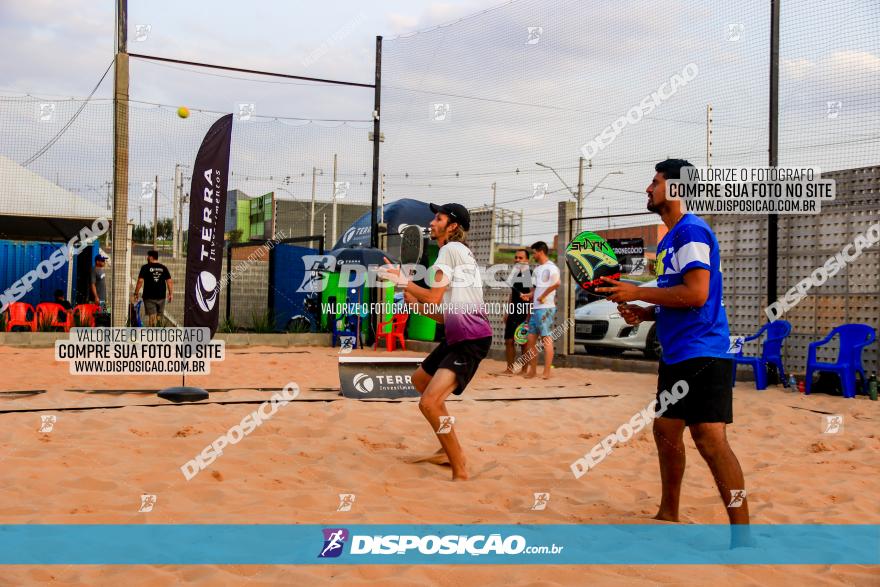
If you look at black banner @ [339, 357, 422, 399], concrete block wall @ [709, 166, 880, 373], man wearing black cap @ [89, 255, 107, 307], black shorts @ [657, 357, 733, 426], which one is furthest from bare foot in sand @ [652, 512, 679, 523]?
man wearing black cap @ [89, 255, 107, 307]

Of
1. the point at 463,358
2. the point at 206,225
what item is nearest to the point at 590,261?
the point at 463,358

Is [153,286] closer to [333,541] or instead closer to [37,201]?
[37,201]

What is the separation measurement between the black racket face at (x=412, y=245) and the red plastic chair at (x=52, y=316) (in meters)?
7.00

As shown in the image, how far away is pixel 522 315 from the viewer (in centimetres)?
1088

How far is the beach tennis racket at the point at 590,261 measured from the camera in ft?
13.6

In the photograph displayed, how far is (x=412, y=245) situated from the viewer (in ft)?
39.3

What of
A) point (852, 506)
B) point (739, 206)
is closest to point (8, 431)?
point (852, 506)

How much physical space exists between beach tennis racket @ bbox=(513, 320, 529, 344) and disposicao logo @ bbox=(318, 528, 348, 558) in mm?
7639

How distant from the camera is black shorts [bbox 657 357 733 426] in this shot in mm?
3385

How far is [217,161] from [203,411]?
2.66 m

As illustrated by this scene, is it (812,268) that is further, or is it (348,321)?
(348,321)

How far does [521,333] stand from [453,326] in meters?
7.14

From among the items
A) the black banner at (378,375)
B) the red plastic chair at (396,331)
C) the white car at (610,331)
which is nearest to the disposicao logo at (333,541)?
the black banner at (378,375)

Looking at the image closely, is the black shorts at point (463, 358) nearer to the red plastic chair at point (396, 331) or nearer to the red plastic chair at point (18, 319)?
the red plastic chair at point (396, 331)
